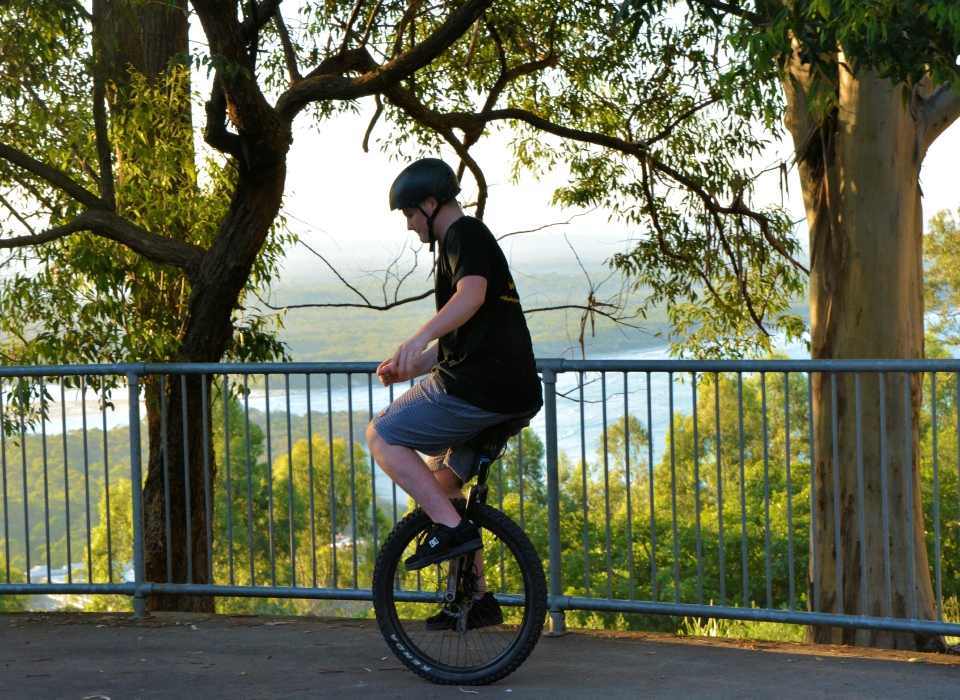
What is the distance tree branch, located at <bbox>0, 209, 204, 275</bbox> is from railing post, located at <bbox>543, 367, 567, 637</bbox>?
20.3 feet

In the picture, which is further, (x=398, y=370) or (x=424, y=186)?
(x=424, y=186)

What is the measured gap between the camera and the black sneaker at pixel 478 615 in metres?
4.38

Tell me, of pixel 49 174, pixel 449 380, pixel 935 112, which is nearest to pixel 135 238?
pixel 49 174

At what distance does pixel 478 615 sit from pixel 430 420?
882mm

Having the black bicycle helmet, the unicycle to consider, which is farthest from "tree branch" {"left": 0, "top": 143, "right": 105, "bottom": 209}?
the unicycle

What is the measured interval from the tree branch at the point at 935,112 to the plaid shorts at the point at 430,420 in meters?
7.14

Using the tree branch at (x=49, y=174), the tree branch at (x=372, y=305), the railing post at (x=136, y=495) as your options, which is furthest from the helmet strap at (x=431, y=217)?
the tree branch at (x=372, y=305)

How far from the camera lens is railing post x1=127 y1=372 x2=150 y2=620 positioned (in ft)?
18.7

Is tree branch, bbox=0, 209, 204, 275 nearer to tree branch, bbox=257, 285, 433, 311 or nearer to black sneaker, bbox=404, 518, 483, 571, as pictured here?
tree branch, bbox=257, 285, 433, 311

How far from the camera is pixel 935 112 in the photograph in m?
9.76

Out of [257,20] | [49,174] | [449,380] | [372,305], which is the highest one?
[257,20]

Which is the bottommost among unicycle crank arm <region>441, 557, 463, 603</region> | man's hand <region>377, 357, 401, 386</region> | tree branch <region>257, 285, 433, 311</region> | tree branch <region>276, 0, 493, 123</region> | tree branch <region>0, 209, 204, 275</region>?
unicycle crank arm <region>441, 557, 463, 603</region>

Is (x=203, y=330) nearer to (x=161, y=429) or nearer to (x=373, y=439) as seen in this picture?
(x=161, y=429)

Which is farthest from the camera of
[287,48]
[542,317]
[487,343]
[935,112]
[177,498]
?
[542,317]
